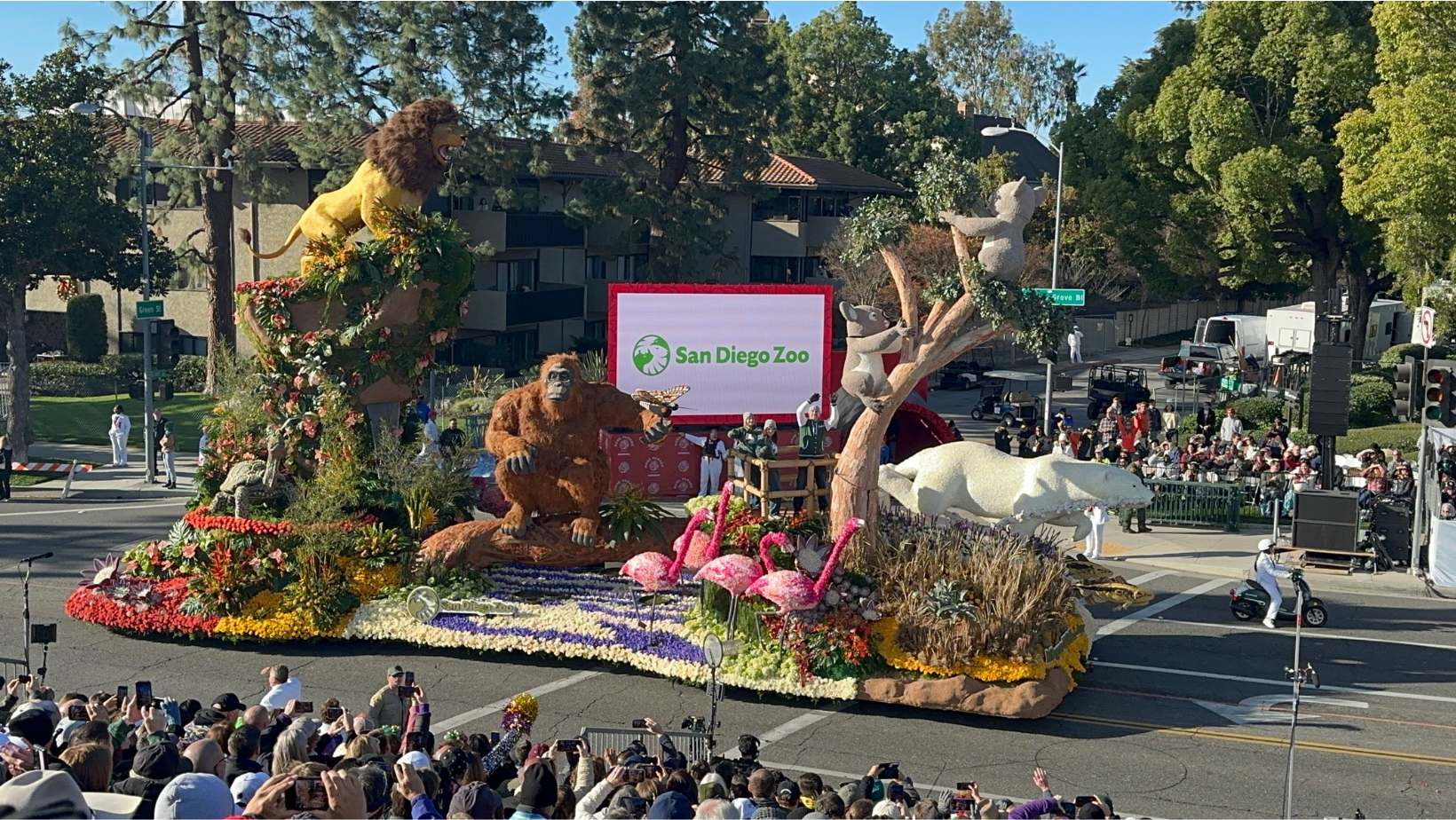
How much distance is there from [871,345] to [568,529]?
5.16m

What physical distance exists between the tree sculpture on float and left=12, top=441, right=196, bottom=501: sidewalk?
1840 centimetres

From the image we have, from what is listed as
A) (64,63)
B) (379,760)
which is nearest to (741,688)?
(379,760)

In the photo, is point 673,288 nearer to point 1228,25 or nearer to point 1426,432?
point 1426,432

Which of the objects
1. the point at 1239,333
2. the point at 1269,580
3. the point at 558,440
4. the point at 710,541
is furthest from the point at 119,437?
the point at 1239,333

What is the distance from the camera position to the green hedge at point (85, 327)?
50875 millimetres

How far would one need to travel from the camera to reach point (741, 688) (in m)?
19.3

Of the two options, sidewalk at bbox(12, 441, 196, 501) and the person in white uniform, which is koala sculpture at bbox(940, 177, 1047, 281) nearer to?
the person in white uniform

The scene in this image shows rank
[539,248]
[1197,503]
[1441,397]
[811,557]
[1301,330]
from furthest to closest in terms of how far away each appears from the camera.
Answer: [539,248] → [1301,330] → [1197,503] → [1441,397] → [811,557]

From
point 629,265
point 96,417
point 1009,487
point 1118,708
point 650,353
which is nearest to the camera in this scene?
point 1118,708

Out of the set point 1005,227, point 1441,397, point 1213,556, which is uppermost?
point 1005,227

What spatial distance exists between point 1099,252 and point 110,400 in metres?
36.7

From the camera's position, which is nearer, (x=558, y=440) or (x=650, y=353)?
(x=558, y=440)

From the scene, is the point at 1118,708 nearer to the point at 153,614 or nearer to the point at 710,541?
the point at 710,541

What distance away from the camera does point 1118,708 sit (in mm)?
18828
